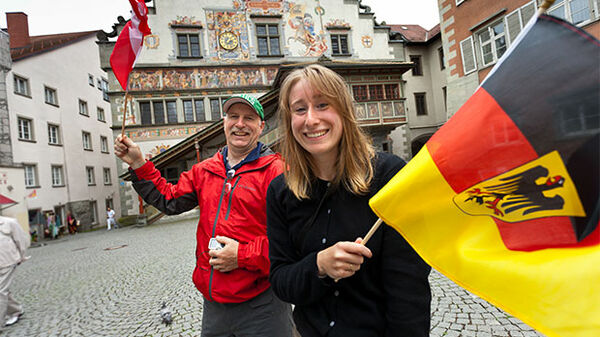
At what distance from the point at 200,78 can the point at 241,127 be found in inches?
730

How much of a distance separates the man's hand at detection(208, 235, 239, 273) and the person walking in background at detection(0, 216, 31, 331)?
424 cm

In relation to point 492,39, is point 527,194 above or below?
below

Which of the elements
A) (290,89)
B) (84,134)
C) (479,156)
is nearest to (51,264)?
(290,89)

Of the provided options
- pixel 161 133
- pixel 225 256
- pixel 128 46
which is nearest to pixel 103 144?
pixel 161 133

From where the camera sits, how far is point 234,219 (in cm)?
181

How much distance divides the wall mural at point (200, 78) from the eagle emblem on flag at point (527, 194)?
19428mm

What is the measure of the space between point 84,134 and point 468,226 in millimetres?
26776

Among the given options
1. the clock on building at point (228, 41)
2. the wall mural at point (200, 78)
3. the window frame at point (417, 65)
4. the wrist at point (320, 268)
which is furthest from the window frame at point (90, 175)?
the wrist at point (320, 268)

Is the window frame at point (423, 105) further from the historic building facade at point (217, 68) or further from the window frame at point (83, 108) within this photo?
the window frame at point (83, 108)

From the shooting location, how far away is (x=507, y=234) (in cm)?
101

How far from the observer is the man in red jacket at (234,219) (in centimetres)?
173

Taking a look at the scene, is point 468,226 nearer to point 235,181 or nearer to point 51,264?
point 235,181

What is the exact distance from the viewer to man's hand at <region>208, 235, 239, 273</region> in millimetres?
1649

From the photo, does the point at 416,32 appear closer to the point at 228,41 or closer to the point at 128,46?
the point at 228,41
